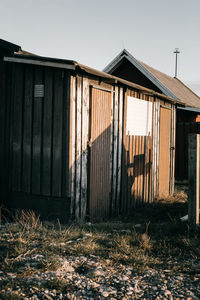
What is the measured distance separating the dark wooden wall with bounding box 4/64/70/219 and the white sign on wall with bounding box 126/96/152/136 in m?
2.66

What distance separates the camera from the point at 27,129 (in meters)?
7.31

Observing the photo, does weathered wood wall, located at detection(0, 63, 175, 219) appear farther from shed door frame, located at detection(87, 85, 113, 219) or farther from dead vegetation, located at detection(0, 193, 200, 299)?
dead vegetation, located at detection(0, 193, 200, 299)

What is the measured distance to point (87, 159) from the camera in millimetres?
7410

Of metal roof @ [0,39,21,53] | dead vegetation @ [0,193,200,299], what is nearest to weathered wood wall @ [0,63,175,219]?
metal roof @ [0,39,21,53]

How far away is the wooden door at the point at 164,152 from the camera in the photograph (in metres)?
11.6

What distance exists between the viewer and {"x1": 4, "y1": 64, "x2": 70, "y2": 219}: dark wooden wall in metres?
6.89

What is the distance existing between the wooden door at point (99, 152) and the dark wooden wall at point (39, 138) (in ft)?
2.54

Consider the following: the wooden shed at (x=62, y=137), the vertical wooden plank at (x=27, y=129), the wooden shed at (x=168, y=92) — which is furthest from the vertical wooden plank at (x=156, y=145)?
the wooden shed at (x=168, y=92)

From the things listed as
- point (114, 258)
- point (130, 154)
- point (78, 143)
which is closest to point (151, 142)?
point (130, 154)

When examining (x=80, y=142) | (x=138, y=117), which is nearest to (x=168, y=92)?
(x=138, y=117)

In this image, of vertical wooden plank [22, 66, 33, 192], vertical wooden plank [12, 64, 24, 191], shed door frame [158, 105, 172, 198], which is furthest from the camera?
shed door frame [158, 105, 172, 198]

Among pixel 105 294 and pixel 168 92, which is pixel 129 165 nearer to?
pixel 105 294

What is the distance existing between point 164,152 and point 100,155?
182 inches

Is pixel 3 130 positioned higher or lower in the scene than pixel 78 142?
higher
